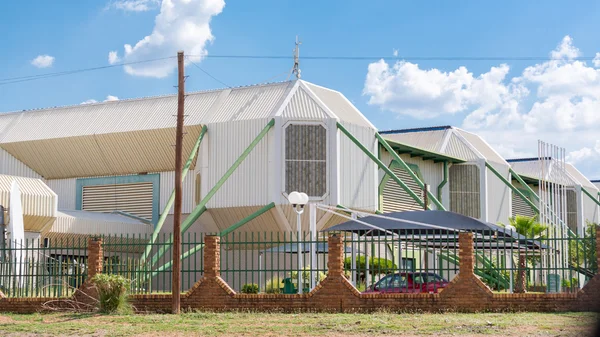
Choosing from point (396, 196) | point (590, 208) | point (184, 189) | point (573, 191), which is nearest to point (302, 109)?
point (184, 189)

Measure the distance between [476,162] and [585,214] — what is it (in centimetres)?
1871

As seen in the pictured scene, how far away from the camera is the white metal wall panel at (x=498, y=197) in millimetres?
51750

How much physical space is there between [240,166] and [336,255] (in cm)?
1943

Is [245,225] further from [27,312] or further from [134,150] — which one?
[27,312]

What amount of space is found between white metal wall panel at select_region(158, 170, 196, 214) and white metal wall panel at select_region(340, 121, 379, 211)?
27.6ft

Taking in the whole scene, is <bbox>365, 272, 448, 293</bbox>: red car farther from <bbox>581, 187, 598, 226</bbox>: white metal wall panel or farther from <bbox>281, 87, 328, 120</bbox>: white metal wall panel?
<bbox>581, 187, 598, 226</bbox>: white metal wall panel

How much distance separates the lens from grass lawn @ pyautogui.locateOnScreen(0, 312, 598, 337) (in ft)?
54.5

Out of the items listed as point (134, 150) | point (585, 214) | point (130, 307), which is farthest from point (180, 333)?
point (585, 214)

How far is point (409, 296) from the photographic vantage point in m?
20.7

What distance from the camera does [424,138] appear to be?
5566 cm

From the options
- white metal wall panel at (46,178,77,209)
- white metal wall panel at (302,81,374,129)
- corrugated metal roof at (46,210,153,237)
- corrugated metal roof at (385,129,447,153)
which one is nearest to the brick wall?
corrugated metal roof at (46,210,153,237)

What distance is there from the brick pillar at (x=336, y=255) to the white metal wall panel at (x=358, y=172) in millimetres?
18273

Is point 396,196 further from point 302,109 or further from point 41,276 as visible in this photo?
point 41,276

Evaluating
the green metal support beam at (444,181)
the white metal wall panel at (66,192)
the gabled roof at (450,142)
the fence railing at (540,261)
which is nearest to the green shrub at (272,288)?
the fence railing at (540,261)
